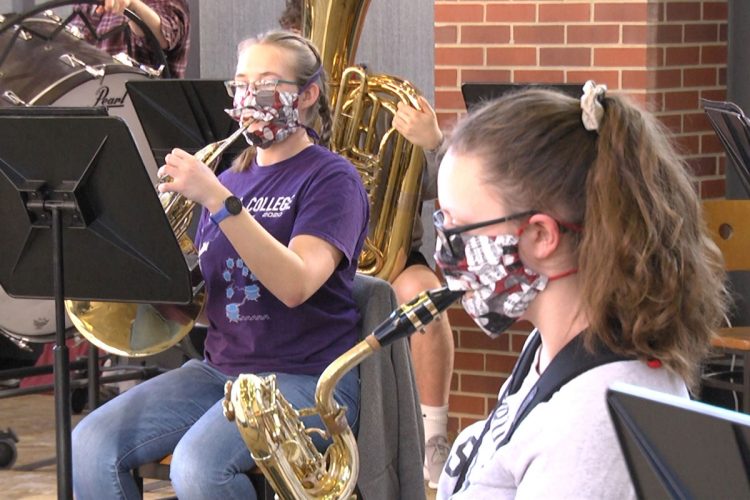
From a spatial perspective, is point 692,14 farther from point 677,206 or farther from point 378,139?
point 677,206

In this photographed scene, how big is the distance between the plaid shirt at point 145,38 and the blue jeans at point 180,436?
76.8 inches

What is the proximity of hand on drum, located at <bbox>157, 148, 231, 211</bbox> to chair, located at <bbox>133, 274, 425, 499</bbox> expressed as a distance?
1.46 feet

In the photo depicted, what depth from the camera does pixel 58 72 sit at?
12.6 feet

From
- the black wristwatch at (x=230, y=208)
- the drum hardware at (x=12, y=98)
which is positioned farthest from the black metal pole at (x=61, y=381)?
the drum hardware at (x=12, y=98)

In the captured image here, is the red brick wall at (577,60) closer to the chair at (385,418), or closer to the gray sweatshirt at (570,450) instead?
the chair at (385,418)

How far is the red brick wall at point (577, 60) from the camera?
374 centimetres

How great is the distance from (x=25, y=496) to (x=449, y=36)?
6.32ft

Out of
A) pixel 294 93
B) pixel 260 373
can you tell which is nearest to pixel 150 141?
pixel 294 93

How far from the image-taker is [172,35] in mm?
4371

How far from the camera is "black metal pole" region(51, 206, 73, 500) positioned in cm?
242

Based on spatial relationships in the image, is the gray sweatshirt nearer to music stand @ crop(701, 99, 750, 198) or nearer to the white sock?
music stand @ crop(701, 99, 750, 198)

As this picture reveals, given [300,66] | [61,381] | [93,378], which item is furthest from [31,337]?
[300,66]

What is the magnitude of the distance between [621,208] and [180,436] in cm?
145

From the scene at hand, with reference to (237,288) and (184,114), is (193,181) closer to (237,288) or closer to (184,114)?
Result: (237,288)
